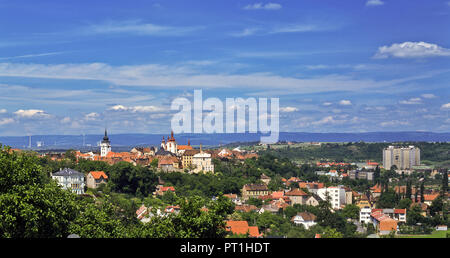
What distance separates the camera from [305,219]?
4191 centimetres

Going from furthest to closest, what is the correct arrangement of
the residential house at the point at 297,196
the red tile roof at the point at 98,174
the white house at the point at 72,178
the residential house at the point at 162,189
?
the residential house at the point at 297,196 → the residential house at the point at 162,189 → the red tile roof at the point at 98,174 → the white house at the point at 72,178

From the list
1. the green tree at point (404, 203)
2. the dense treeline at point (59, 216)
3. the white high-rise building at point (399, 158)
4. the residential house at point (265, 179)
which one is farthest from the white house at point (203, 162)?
the white high-rise building at point (399, 158)

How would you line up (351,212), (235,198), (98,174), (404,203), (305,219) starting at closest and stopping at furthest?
(305,219), (98,174), (351,212), (235,198), (404,203)

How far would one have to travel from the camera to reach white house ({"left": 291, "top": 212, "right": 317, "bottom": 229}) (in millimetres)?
41237

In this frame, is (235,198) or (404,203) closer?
(235,198)

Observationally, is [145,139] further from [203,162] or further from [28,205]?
[28,205]

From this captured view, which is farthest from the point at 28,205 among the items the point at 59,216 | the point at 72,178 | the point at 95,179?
the point at 95,179

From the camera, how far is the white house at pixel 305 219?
41237mm

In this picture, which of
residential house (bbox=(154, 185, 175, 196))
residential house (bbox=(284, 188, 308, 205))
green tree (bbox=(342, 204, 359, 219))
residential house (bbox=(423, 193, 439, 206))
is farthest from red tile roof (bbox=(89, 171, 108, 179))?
residential house (bbox=(423, 193, 439, 206))

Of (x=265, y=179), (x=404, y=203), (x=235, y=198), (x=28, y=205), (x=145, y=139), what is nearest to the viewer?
(x=28, y=205)

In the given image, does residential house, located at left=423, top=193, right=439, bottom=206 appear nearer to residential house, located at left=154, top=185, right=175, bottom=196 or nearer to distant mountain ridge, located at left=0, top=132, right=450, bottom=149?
distant mountain ridge, located at left=0, top=132, right=450, bottom=149

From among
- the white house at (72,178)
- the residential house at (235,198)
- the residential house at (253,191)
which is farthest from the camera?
the residential house at (253,191)

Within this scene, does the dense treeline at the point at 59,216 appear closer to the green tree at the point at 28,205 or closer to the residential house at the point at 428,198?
the green tree at the point at 28,205

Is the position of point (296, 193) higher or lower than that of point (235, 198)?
higher
